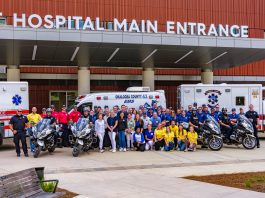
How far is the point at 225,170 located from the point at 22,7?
2240cm

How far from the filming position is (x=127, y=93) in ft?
70.5

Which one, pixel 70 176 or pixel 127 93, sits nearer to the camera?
pixel 70 176

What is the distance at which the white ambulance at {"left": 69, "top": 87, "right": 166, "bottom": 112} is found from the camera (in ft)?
68.5

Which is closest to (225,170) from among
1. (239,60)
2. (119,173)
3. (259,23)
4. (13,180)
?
(119,173)

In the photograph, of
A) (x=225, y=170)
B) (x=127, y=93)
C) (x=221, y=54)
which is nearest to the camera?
(x=225, y=170)

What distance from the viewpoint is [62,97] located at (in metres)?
32.4

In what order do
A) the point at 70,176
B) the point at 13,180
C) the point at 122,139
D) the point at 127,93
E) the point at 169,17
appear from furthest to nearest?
the point at 169,17, the point at 127,93, the point at 122,139, the point at 70,176, the point at 13,180

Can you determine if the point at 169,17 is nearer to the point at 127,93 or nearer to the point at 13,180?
the point at 127,93

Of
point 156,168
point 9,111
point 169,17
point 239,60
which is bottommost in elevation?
point 156,168

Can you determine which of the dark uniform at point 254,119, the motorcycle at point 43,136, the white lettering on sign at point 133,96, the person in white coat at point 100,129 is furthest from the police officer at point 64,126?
the dark uniform at point 254,119

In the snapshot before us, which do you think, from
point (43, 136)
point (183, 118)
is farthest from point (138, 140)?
point (43, 136)

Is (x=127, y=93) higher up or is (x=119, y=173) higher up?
(x=127, y=93)

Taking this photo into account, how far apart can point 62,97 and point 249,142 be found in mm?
18253

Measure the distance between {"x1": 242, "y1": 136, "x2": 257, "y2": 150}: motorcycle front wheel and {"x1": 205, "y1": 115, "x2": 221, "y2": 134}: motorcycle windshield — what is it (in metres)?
1.25
